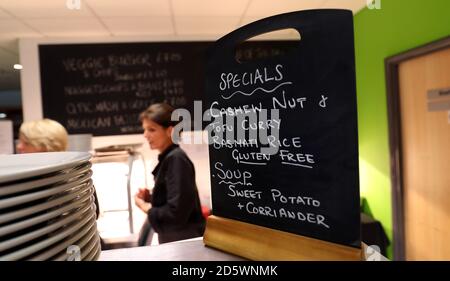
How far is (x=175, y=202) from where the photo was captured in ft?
5.09

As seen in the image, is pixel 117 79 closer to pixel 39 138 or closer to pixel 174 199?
pixel 39 138

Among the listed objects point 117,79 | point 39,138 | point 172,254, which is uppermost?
point 117,79

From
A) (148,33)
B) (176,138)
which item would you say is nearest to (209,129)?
(176,138)

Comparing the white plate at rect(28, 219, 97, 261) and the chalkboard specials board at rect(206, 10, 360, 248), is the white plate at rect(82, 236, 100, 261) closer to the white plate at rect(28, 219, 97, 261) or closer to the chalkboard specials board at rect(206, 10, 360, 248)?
the white plate at rect(28, 219, 97, 261)

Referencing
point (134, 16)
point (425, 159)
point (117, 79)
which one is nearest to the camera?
point (425, 159)

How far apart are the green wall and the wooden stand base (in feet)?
5.54

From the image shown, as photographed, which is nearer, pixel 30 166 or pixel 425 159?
pixel 30 166

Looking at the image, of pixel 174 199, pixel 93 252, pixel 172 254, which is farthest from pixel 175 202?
pixel 93 252

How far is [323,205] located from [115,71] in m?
3.02

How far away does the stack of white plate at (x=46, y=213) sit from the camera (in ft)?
0.99

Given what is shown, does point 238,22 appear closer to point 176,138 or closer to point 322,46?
point 176,138

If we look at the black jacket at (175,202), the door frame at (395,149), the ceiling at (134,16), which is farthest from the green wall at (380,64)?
the black jacket at (175,202)

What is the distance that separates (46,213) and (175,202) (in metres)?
1.24

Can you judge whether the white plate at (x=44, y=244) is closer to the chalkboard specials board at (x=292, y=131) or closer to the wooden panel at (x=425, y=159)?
the chalkboard specials board at (x=292, y=131)
